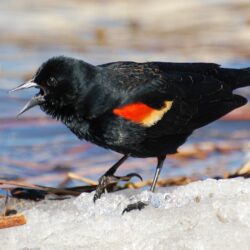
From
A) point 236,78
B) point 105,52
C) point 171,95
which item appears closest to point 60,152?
point 236,78

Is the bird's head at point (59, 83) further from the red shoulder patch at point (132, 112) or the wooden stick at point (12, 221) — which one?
the wooden stick at point (12, 221)

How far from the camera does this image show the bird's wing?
193 inches

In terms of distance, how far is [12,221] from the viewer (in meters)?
4.14

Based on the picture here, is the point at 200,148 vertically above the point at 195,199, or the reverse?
the point at 195,199

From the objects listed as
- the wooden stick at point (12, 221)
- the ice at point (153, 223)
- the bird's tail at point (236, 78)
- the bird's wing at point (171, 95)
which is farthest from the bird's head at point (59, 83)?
the bird's tail at point (236, 78)

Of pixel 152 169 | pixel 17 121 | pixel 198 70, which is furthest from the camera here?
pixel 17 121

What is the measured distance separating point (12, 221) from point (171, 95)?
139 centimetres

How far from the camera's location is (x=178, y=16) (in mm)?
10484

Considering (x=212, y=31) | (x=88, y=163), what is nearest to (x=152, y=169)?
(x=88, y=163)

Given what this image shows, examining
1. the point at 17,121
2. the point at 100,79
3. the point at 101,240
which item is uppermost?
the point at 100,79

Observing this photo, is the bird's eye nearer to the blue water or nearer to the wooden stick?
the wooden stick

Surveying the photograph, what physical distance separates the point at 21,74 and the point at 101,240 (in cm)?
497

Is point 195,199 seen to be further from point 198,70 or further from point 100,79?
point 198,70

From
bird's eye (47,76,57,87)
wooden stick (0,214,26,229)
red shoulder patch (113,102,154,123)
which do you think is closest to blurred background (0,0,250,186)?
red shoulder patch (113,102,154,123)
